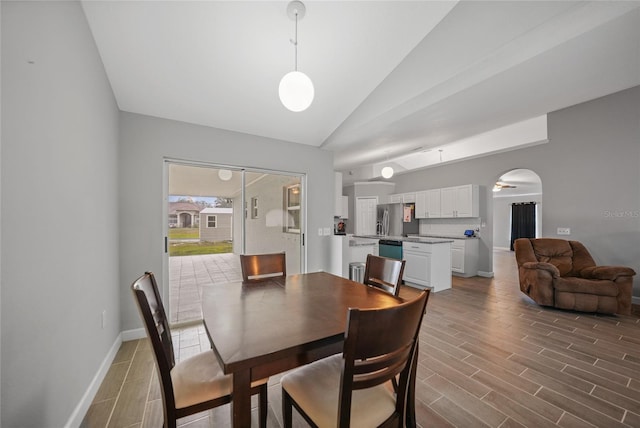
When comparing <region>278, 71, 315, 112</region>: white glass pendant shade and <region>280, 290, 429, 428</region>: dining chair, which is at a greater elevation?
<region>278, 71, 315, 112</region>: white glass pendant shade

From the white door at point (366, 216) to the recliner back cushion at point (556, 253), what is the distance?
461cm

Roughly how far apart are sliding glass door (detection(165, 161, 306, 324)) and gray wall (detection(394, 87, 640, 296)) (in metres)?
4.52

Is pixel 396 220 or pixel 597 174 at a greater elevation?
pixel 597 174

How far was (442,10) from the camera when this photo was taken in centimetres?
225

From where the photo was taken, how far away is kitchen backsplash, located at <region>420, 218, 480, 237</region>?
5.88 metres

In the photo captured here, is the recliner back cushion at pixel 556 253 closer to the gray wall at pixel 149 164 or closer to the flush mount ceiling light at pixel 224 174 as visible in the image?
the gray wall at pixel 149 164

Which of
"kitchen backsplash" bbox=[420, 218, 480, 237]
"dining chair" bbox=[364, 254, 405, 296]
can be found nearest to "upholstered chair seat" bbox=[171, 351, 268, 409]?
"dining chair" bbox=[364, 254, 405, 296]

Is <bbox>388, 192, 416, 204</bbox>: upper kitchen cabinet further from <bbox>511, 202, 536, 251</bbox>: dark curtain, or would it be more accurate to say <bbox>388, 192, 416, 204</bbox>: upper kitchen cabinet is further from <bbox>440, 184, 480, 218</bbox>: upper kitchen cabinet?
<bbox>511, 202, 536, 251</bbox>: dark curtain

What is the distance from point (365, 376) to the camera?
0.94 m

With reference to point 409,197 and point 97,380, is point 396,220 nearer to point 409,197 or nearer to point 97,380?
point 409,197

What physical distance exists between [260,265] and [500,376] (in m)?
2.23

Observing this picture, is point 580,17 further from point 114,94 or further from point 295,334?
point 114,94

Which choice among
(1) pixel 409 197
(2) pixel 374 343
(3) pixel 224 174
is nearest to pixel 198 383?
(2) pixel 374 343

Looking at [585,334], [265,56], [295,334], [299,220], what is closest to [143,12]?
[265,56]
